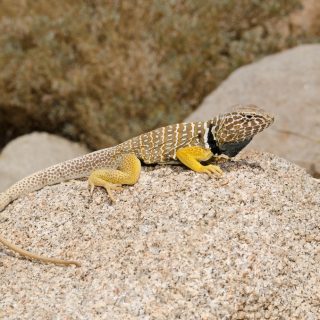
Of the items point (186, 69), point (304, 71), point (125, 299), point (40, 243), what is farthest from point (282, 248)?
point (186, 69)

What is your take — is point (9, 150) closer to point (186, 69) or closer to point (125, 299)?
point (186, 69)

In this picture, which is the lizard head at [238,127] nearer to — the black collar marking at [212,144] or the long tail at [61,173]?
the black collar marking at [212,144]

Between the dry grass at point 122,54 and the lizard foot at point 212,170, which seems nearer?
the lizard foot at point 212,170

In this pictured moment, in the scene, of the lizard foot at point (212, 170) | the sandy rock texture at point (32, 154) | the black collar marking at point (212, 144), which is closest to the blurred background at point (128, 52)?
the sandy rock texture at point (32, 154)

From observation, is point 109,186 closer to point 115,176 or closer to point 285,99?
point 115,176

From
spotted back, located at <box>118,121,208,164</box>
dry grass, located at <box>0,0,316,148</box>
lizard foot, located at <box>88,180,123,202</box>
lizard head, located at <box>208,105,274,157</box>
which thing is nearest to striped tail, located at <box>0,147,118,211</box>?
spotted back, located at <box>118,121,208,164</box>

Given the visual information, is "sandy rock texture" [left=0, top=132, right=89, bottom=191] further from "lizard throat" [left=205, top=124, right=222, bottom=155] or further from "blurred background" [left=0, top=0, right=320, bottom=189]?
"lizard throat" [left=205, top=124, right=222, bottom=155]
